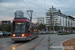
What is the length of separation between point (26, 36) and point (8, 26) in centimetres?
7416

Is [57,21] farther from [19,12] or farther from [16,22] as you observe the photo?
[16,22]

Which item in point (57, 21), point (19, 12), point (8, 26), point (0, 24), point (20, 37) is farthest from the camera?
point (57, 21)

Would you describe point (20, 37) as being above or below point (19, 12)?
below

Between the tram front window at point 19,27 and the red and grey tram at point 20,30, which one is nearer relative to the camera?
the red and grey tram at point 20,30

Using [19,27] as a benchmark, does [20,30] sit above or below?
below

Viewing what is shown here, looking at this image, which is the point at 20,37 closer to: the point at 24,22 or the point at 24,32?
the point at 24,32

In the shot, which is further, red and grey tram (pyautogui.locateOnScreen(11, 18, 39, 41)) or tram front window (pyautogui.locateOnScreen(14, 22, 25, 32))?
tram front window (pyautogui.locateOnScreen(14, 22, 25, 32))

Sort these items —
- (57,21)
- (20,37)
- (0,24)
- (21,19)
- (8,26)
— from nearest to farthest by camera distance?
(20,37) < (21,19) < (0,24) < (8,26) < (57,21)

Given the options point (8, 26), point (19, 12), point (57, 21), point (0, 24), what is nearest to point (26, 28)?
point (19, 12)

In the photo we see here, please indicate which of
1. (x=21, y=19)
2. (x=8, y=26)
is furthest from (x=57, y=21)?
(x=21, y=19)

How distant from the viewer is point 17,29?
1828cm

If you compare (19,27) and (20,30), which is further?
(19,27)

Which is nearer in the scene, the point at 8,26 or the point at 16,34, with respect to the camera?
the point at 16,34

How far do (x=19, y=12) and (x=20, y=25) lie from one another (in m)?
53.3
